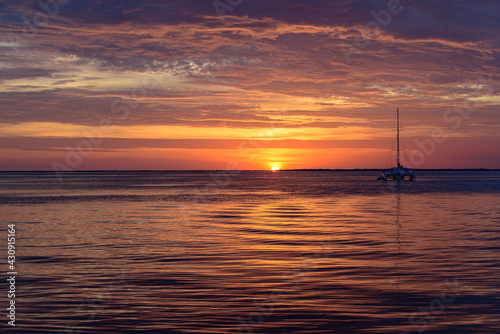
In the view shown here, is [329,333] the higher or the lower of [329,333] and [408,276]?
the lower

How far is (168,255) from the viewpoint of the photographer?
2472cm

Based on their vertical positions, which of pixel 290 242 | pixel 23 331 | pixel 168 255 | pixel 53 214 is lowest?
pixel 23 331

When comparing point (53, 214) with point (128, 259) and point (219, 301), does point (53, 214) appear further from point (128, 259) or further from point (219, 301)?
point (219, 301)

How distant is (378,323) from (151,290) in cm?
799

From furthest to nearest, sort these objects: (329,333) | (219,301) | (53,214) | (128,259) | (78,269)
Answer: (53,214)
(128,259)
(78,269)
(219,301)
(329,333)

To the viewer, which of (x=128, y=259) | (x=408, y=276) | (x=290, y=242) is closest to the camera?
(x=408, y=276)

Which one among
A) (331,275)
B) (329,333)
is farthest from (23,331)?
(331,275)

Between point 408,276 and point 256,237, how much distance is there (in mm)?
12974

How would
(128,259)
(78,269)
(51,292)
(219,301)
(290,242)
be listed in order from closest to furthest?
(219,301), (51,292), (78,269), (128,259), (290,242)

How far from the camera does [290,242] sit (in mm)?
28688

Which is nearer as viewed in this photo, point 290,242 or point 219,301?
point 219,301

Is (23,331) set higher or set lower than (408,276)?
lower

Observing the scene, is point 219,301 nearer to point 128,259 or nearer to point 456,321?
point 456,321

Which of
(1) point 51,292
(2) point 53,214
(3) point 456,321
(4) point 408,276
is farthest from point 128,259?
(2) point 53,214
